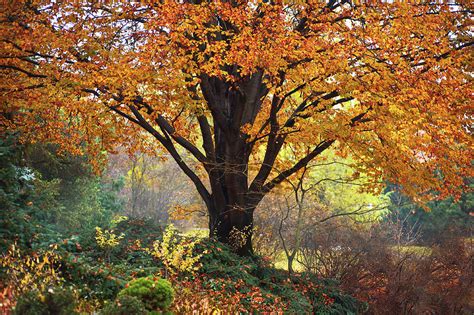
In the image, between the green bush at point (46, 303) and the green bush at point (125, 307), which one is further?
the green bush at point (125, 307)

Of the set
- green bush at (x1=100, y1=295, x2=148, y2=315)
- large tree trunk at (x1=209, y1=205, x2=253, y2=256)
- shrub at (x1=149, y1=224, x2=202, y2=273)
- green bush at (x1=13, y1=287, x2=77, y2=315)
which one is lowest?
green bush at (x1=100, y1=295, x2=148, y2=315)

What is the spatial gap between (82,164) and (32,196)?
1339 cm

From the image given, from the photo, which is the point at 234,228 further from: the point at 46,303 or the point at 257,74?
the point at 46,303

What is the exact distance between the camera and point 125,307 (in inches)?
210

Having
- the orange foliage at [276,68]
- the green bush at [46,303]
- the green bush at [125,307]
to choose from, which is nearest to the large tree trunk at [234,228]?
the orange foliage at [276,68]

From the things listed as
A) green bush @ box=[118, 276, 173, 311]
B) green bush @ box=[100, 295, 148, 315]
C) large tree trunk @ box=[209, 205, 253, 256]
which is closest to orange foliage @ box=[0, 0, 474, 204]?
large tree trunk @ box=[209, 205, 253, 256]

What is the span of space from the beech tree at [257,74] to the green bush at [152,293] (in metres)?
4.76

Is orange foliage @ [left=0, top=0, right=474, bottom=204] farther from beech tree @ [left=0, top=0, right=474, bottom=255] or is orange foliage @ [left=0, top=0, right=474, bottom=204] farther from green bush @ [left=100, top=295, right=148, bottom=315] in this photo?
green bush @ [left=100, top=295, right=148, bottom=315]

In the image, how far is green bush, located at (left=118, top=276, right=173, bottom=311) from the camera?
5.96m

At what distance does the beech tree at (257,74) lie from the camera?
32.8 feet

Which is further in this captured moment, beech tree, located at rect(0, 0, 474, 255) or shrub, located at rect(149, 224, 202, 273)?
beech tree, located at rect(0, 0, 474, 255)

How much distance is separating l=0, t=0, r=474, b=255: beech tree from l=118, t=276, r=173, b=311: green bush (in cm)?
476

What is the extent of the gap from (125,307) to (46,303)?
2.75 ft

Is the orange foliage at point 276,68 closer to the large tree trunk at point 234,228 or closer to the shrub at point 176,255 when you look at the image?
the large tree trunk at point 234,228
